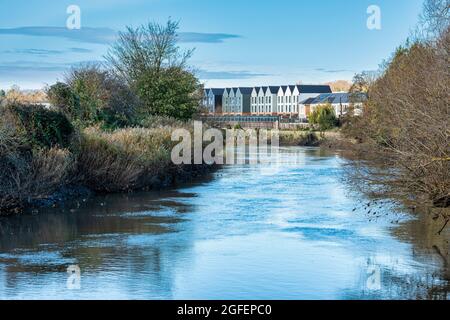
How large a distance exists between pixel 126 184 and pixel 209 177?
745 centimetres

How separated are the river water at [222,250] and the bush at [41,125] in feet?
8.31

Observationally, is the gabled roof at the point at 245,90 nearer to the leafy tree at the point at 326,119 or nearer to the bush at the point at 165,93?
the leafy tree at the point at 326,119

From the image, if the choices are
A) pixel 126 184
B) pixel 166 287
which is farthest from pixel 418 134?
pixel 126 184

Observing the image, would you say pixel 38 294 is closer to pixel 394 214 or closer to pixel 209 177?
pixel 394 214

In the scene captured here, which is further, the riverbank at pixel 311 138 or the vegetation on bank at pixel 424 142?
the riverbank at pixel 311 138

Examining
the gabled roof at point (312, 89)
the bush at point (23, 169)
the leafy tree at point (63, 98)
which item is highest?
the gabled roof at point (312, 89)

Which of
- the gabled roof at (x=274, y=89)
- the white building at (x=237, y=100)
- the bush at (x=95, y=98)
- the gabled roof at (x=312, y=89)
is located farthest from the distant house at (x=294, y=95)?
the bush at (x=95, y=98)

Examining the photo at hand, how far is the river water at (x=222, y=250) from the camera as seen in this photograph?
12.4m

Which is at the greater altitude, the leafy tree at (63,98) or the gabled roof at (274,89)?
the gabled roof at (274,89)

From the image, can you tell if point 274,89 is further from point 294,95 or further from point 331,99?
point 331,99

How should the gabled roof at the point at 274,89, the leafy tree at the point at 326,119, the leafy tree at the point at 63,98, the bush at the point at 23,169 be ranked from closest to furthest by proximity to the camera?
the bush at the point at 23,169, the leafy tree at the point at 63,98, the leafy tree at the point at 326,119, the gabled roof at the point at 274,89

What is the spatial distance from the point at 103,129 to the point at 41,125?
772cm

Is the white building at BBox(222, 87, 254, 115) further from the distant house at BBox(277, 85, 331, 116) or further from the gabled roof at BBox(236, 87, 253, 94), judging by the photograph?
the distant house at BBox(277, 85, 331, 116)

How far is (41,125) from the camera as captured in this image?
24.1m
